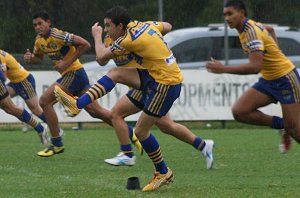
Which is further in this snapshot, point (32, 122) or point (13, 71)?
point (13, 71)

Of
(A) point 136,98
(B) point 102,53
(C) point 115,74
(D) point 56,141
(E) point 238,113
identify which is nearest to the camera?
(B) point 102,53

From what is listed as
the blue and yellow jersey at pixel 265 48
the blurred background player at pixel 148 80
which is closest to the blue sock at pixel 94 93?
the blurred background player at pixel 148 80

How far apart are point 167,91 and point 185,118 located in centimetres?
993

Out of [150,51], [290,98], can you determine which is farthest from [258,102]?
[150,51]

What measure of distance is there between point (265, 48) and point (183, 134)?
1.47 metres

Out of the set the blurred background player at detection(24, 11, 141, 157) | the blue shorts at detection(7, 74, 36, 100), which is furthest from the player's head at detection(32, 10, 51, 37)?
the blue shorts at detection(7, 74, 36, 100)

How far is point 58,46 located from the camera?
12.0 meters

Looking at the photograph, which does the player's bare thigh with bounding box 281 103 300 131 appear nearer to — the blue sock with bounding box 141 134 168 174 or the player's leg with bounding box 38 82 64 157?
the blue sock with bounding box 141 134 168 174

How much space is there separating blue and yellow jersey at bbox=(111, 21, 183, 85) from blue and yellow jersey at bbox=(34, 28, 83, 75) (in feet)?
11.2

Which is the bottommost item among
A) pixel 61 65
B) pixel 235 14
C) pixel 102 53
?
pixel 61 65

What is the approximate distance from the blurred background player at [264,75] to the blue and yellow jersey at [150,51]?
0.69 meters

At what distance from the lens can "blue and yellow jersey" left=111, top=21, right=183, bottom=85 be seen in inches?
333

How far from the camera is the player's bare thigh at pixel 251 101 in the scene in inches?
390

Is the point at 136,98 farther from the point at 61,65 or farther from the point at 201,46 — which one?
the point at 201,46
